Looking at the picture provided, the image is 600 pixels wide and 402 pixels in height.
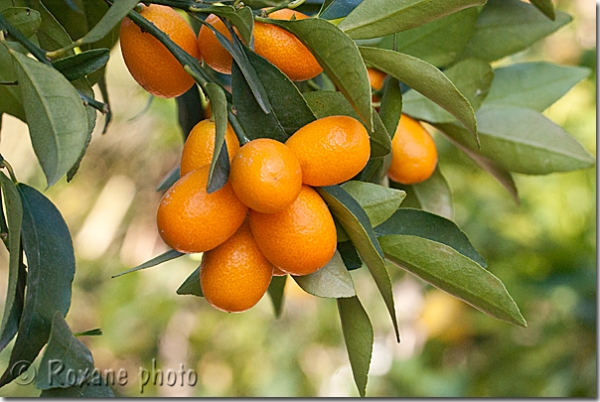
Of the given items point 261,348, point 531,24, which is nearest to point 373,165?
point 531,24

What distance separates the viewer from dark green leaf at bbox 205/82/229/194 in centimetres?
28

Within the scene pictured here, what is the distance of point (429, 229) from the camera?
0.43 m

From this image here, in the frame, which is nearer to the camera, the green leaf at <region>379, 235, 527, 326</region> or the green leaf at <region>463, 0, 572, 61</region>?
the green leaf at <region>379, 235, 527, 326</region>

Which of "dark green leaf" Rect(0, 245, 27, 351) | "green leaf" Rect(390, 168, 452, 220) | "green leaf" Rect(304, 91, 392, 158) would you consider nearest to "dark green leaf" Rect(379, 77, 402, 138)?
"green leaf" Rect(304, 91, 392, 158)

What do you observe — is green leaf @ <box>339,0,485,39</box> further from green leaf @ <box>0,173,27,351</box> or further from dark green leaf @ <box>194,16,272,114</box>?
green leaf @ <box>0,173,27,351</box>

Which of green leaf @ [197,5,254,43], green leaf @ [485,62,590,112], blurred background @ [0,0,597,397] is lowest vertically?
blurred background @ [0,0,597,397]

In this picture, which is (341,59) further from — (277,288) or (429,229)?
(277,288)

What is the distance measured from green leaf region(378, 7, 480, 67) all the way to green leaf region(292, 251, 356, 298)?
0.23 metres

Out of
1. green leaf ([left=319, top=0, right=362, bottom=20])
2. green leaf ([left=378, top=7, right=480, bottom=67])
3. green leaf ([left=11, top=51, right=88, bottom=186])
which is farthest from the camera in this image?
green leaf ([left=378, top=7, right=480, bottom=67])

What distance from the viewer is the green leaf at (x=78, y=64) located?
0.35 metres

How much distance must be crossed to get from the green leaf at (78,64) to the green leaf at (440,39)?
25cm

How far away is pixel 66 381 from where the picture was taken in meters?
0.37

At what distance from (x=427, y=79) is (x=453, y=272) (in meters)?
0.12

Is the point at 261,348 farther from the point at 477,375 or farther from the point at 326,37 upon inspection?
the point at 326,37
